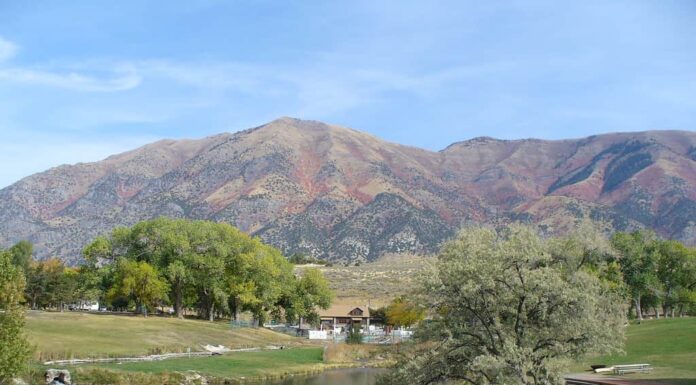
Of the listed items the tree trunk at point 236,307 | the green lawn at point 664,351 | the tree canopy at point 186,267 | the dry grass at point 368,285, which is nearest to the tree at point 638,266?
the green lawn at point 664,351

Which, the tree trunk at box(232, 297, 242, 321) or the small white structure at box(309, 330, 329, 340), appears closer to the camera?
the tree trunk at box(232, 297, 242, 321)

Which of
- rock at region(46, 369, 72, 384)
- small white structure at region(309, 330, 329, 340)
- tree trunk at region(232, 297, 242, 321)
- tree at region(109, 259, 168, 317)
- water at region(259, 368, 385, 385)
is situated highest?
tree at region(109, 259, 168, 317)

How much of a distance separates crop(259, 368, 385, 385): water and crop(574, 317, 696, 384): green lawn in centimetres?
2114

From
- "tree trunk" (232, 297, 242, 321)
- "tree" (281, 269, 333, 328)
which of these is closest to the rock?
"tree trunk" (232, 297, 242, 321)

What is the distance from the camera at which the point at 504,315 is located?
2786 centimetres

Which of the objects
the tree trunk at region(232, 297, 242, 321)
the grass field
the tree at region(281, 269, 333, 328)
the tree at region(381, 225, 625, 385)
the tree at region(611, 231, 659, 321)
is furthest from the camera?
the tree at region(281, 269, 333, 328)

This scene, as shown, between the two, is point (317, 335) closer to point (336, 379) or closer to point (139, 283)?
point (139, 283)

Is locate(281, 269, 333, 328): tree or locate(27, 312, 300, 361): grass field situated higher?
locate(281, 269, 333, 328): tree

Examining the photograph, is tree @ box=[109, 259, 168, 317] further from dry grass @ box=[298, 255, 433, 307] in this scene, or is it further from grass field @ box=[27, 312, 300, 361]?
dry grass @ box=[298, 255, 433, 307]

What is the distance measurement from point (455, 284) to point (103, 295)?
84.4 meters

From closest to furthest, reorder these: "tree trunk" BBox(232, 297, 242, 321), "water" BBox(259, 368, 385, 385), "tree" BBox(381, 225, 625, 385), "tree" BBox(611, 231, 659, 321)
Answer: "tree" BBox(381, 225, 625, 385) → "water" BBox(259, 368, 385, 385) → "tree" BBox(611, 231, 659, 321) → "tree trunk" BBox(232, 297, 242, 321)

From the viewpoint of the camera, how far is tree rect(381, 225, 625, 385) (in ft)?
87.1

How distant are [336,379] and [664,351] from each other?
29297 mm

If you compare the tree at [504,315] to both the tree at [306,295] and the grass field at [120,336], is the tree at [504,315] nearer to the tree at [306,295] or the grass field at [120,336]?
the grass field at [120,336]
